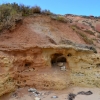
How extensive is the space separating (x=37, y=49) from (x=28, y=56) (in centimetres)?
46

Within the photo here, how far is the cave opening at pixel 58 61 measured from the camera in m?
7.89

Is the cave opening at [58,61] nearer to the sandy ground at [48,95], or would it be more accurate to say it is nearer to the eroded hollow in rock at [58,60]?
the eroded hollow in rock at [58,60]

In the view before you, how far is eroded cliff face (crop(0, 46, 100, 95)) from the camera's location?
6.66 meters

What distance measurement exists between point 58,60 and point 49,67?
0.80 metres

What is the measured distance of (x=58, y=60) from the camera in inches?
322

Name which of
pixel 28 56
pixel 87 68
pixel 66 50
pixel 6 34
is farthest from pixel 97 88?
pixel 6 34

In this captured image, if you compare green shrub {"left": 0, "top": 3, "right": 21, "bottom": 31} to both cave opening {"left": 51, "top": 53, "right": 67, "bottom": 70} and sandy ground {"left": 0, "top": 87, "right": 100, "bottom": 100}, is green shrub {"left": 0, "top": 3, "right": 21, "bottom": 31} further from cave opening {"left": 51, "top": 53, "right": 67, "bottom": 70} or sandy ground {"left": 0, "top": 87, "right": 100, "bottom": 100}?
sandy ground {"left": 0, "top": 87, "right": 100, "bottom": 100}

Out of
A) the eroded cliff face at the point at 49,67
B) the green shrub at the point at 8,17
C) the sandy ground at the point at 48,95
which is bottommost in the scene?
the sandy ground at the point at 48,95

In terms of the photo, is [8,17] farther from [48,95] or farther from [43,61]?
[48,95]

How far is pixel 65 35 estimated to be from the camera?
887 cm

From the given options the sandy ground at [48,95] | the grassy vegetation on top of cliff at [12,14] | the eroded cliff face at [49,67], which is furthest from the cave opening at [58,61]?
the grassy vegetation on top of cliff at [12,14]

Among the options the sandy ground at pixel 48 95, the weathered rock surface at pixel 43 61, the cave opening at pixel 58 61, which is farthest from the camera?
the cave opening at pixel 58 61

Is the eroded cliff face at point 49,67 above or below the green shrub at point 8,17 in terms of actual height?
below

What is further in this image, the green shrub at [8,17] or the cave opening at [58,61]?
the cave opening at [58,61]
